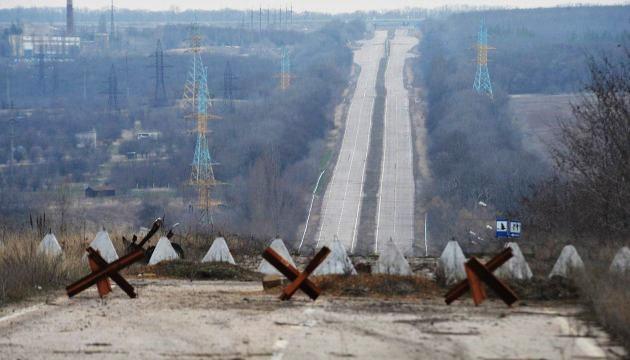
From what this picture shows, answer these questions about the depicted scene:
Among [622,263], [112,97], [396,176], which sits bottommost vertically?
[112,97]

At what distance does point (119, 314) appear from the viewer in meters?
11.6

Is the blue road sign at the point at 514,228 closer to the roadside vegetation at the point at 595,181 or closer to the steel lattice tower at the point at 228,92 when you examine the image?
the roadside vegetation at the point at 595,181

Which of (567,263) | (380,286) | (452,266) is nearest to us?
(380,286)

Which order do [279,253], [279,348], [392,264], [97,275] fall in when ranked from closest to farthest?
[279,348], [97,275], [392,264], [279,253]

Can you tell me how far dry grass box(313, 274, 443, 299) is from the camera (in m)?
13.3

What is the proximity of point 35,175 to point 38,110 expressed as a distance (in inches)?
1470

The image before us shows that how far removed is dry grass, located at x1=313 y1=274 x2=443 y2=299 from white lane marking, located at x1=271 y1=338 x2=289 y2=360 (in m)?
3.25

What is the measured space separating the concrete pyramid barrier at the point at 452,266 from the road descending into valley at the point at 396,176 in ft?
42.3

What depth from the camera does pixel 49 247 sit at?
16.2 m

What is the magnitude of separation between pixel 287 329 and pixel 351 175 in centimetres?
5989

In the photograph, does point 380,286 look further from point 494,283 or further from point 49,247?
point 49,247

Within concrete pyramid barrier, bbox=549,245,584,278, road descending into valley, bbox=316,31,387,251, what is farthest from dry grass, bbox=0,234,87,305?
road descending into valley, bbox=316,31,387,251

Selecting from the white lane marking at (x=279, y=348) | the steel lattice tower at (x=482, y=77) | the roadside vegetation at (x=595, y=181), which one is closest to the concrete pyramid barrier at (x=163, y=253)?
the roadside vegetation at (x=595, y=181)

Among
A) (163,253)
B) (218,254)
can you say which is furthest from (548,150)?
(163,253)
